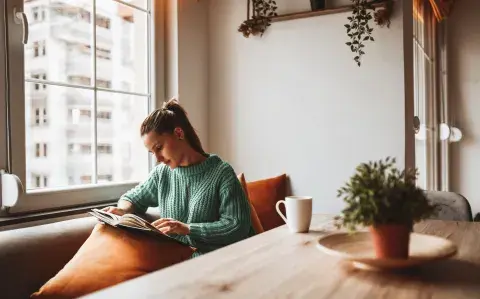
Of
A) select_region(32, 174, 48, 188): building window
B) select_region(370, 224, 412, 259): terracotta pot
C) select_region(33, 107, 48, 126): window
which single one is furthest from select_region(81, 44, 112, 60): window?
select_region(370, 224, 412, 259): terracotta pot

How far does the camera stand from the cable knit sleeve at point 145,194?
206cm

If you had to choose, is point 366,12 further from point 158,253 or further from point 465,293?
point 465,293

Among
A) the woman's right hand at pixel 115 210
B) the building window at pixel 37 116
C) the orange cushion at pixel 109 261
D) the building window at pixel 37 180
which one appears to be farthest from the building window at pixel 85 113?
the orange cushion at pixel 109 261

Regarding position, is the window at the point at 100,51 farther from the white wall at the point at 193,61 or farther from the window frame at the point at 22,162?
the white wall at the point at 193,61

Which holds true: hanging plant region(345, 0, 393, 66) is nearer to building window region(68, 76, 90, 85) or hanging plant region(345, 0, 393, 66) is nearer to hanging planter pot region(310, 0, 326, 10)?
hanging planter pot region(310, 0, 326, 10)

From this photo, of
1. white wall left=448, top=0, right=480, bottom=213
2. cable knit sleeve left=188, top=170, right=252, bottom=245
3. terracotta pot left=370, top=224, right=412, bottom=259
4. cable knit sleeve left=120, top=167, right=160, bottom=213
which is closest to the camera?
terracotta pot left=370, top=224, right=412, bottom=259

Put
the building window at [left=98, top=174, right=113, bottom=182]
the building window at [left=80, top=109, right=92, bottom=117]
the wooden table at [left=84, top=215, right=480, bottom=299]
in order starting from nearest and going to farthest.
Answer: the wooden table at [left=84, top=215, right=480, bottom=299], the building window at [left=80, top=109, right=92, bottom=117], the building window at [left=98, top=174, right=113, bottom=182]

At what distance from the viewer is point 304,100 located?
2660mm

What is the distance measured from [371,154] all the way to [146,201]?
115 cm

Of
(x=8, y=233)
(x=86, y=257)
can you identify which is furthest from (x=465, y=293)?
(x=8, y=233)

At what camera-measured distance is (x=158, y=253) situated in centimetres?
160

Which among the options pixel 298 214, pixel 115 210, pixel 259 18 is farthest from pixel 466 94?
pixel 115 210

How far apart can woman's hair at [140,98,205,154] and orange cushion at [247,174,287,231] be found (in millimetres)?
606

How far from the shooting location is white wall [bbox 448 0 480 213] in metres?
4.09
